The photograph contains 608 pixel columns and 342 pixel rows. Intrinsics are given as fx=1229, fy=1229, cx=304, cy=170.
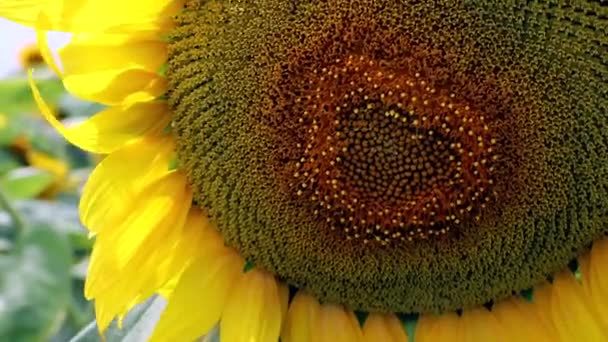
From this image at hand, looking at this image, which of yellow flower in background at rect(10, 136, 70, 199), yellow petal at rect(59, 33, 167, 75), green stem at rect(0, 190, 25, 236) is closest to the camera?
yellow petal at rect(59, 33, 167, 75)

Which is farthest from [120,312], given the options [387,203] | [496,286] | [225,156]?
[496,286]

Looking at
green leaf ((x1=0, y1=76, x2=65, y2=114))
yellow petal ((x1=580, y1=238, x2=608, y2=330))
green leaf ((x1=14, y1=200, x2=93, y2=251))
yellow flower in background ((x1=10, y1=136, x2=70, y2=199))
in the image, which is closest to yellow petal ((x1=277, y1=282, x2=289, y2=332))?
yellow petal ((x1=580, y1=238, x2=608, y2=330))

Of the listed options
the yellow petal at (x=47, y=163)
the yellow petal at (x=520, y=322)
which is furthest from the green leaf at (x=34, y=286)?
the yellow petal at (x=47, y=163)

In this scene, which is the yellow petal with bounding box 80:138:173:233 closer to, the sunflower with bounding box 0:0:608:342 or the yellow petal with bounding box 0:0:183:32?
the sunflower with bounding box 0:0:608:342

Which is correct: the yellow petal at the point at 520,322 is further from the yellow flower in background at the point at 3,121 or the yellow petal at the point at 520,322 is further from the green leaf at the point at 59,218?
the yellow flower in background at the point at 3,121

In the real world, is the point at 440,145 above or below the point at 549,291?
above

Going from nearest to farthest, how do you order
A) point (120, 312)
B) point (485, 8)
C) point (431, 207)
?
point (485, 8) < point (431, 207) < point (120, 312)

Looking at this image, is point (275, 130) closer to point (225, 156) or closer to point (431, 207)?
point (225, 156)
